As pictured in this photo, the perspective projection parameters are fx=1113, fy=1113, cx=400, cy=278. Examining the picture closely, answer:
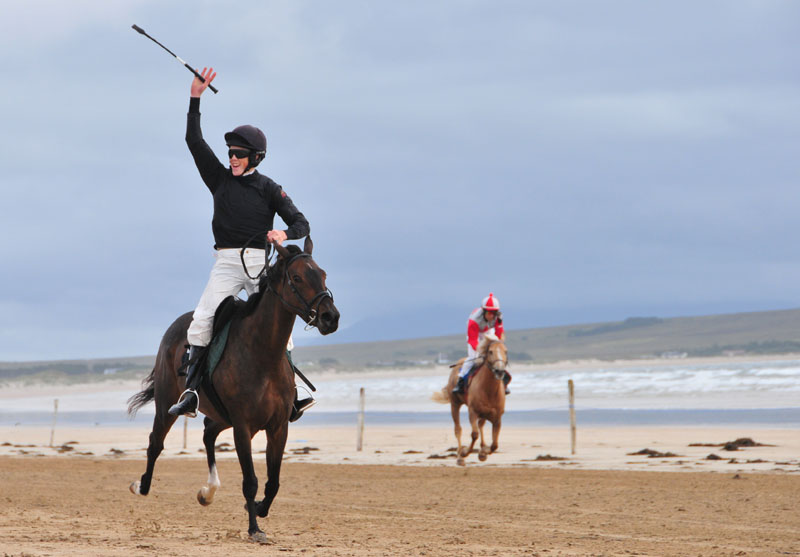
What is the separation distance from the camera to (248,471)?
9.25 m

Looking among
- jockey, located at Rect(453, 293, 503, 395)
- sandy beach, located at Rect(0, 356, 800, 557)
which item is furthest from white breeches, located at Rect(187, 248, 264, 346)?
jockey, located at Rect(453, 293, 503, 395)

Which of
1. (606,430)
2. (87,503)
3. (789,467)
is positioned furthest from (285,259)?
(606,430)

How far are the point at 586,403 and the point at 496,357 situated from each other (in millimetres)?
26556

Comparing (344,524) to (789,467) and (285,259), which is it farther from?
(789,467)

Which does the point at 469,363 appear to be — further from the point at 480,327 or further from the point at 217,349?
the point at 217,349

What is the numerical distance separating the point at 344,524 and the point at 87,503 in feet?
12.6

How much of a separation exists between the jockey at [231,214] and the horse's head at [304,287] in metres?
0.57

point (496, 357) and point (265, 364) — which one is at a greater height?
point (496, 357)

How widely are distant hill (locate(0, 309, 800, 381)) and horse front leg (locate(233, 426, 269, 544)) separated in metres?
114

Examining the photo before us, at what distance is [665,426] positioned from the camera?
3005 cm

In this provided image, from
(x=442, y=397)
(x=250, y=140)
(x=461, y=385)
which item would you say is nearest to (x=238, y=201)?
(x=250, y=140)

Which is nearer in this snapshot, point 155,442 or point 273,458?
point 273,458

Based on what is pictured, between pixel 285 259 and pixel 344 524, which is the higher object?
pixel 285 259

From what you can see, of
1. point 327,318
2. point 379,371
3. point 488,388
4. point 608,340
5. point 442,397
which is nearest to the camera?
point 327,318
